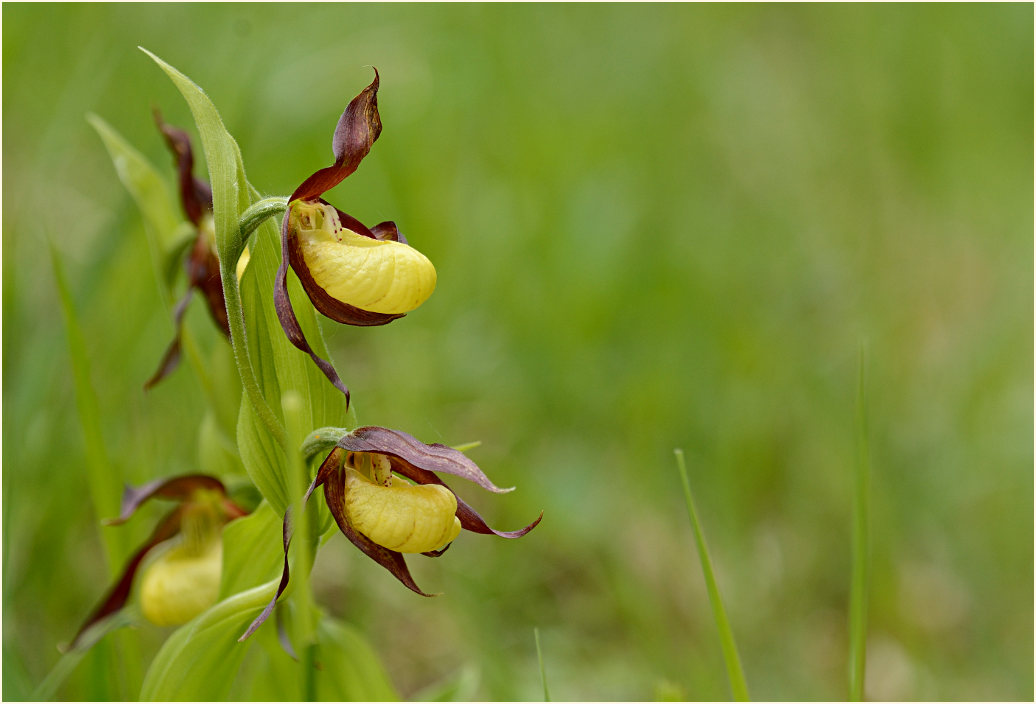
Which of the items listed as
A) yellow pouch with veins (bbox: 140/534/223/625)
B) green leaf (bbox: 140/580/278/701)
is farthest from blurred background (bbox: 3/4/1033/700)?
green leaf (bbox: 140/580/278/701)

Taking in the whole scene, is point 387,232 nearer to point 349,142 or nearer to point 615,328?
point 349,142

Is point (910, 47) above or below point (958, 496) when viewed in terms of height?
above

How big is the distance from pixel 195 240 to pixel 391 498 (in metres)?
0.69

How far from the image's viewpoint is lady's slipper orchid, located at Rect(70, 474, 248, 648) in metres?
1.22

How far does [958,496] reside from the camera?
85.0 inches

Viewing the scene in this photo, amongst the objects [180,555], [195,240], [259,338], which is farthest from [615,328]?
[259,338]

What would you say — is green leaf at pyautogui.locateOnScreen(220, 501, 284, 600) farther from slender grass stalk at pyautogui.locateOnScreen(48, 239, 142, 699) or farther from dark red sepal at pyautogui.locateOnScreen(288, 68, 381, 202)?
dark red sepal at pyautogui.locateOnScreen(288, 68, 381, 202)

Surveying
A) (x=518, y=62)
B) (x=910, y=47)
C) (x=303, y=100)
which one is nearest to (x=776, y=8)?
(x=910, y=47)

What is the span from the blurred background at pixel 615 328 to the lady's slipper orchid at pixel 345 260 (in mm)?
263

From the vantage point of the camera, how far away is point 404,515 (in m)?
0.89

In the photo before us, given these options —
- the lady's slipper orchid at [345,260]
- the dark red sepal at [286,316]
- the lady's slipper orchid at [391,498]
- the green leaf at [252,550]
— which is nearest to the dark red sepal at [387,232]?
the lady's slipper orchid at [345,260]

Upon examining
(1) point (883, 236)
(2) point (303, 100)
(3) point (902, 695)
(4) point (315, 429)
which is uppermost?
(2) point (303, 100)

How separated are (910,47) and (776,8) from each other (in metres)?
1.05

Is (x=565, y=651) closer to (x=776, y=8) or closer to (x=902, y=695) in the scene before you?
(x=902, y=695)
